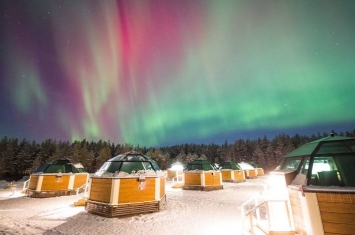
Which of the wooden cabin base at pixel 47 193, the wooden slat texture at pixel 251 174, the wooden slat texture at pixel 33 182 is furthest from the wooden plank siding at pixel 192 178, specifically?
the wooden slat texture at pixel 251 174

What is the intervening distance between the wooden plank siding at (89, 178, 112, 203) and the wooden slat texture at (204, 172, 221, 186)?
45.7ft

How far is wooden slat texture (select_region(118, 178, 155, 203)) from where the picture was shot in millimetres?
11523

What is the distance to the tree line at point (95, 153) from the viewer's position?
2085 inches

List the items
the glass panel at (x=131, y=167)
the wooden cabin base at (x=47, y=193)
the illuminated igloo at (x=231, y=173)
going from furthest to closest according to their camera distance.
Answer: the illuminated igloo at (x=231, y=173)
the wooden cabin base at (x=47, y=193)
the glass panel at (x=131, y=167)

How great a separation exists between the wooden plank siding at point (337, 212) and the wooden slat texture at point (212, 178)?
17844mm

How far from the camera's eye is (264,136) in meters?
86.9

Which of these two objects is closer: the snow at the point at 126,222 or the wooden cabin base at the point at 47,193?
the snow at the point at 126,222

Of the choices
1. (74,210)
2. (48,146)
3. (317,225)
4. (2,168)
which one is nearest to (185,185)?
(74,210)

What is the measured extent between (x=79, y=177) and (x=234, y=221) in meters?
19.7

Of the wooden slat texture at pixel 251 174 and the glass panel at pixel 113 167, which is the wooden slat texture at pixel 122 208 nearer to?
the glass panel at pixel 113 167

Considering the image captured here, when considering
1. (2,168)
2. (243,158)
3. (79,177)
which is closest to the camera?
(79,177)

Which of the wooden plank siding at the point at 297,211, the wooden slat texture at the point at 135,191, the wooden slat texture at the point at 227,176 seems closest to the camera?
the wooden plank siding at the point at 297,211

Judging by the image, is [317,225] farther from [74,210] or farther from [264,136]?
[264,136]

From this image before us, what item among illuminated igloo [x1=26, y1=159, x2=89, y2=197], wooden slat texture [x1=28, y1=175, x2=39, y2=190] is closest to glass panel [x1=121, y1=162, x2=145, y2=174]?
illuminated igloo [x1=26, y1=159, x2=89, y2=197]
